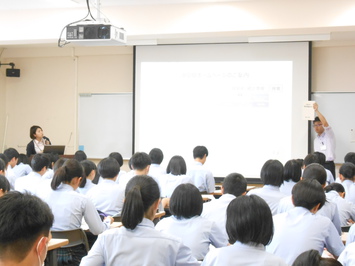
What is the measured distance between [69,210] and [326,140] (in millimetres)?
5042

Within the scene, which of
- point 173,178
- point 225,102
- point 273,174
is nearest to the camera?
point 273,174

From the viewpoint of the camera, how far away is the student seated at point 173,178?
558 cm

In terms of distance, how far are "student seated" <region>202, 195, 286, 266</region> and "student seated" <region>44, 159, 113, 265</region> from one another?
5.94 feet

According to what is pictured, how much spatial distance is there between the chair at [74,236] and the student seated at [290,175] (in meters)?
2.12

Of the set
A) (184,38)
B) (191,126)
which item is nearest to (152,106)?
(191,126)

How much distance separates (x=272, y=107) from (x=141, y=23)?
8.44ft

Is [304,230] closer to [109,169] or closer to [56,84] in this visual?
[109,169]

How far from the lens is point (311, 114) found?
24.6 ft

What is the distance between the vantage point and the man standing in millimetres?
7621

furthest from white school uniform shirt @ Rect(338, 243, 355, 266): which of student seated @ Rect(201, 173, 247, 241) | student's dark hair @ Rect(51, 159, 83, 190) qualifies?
student's dark hair @ Rect(51, 159, 83, 190)

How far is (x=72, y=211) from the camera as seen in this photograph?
3.84 metres

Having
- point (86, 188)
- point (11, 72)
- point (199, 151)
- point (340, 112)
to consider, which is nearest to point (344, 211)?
point (86, 188)

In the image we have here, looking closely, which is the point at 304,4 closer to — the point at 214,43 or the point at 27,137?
the point at 214,43

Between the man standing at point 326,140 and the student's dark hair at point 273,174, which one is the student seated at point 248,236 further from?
the man standing at point 326,140
